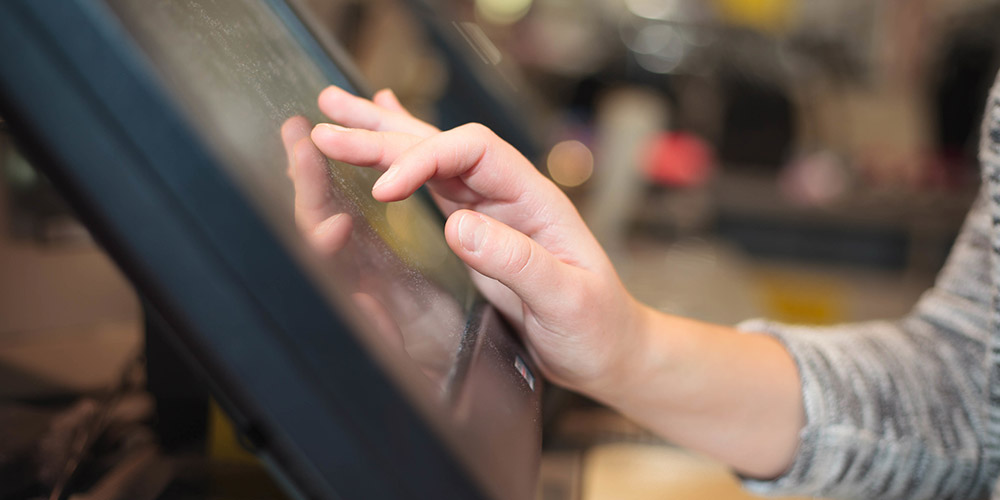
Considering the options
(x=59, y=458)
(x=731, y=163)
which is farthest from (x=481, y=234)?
(x=731, y=163)

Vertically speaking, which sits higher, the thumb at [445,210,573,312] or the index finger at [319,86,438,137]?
the index finger at [319,86,438,137]

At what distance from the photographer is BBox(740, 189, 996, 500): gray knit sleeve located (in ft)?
1.89

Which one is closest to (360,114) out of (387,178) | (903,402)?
(387,178)

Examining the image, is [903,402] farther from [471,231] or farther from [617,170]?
[617,170]

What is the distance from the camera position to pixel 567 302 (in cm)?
43

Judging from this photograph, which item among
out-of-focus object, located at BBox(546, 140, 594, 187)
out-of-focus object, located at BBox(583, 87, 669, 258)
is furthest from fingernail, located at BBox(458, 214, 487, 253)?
out-of-focus object, located at BBox(546, 140, 594, 187)

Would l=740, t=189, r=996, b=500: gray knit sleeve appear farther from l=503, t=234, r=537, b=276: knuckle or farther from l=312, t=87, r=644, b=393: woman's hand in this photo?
l=503, t=234, r=537, b=276: knuckle

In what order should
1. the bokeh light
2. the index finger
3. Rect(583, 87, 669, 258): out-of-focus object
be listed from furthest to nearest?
the bokeh light < Rect(583, 87, 669, 258): out-of-focus object < the index finger

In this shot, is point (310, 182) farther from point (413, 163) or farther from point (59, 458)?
point (59, 458)

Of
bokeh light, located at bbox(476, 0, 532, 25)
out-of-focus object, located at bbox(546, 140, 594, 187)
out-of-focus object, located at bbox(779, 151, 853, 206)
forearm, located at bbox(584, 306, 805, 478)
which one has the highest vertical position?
forearm, located at bbox(584, 306, 805, 478)

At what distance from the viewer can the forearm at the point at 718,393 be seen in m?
0.53

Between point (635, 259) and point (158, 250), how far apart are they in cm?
214

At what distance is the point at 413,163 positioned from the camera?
1.20ft

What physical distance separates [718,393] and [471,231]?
29cm
